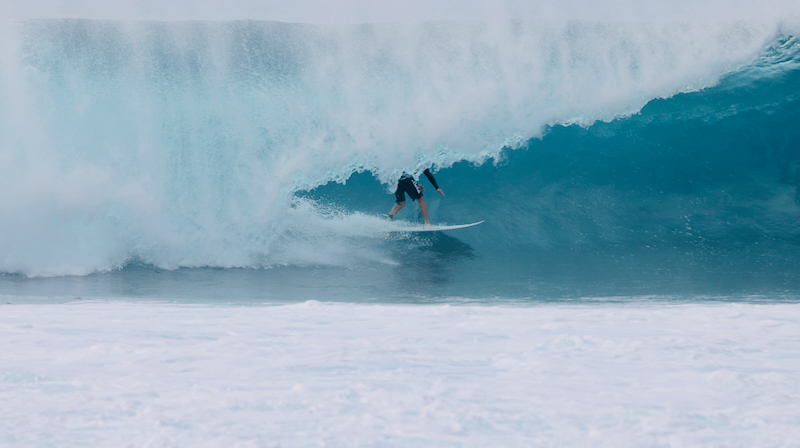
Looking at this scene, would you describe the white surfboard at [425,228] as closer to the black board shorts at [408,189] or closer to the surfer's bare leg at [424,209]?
the surfer's bare leg at [424,209]

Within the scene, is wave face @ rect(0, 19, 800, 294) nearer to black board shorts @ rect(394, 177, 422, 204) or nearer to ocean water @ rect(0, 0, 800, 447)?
ocean water @ rect(0, 0, 800, 447)

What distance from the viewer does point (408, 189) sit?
26.9ft

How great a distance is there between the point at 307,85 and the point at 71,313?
23.3 feet

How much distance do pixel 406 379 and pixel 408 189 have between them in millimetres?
5213

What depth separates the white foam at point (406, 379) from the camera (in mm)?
2500

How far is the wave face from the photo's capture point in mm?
7711

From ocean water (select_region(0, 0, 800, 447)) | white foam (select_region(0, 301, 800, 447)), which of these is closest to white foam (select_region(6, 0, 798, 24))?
ocean water (select_region(0, 0, 800, 447))

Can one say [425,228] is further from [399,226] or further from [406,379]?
[406,379]

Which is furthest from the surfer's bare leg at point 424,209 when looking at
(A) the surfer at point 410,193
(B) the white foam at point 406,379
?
(B) the white foam at point 406,379

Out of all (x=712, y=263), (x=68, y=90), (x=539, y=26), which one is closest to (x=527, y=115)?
(x=539, y=26)

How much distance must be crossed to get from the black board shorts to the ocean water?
0.45 meters

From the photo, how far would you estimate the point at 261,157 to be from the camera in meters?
9.37

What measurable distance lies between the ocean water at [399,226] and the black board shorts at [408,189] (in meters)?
0.45

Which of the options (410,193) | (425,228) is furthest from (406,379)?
(410,193)
